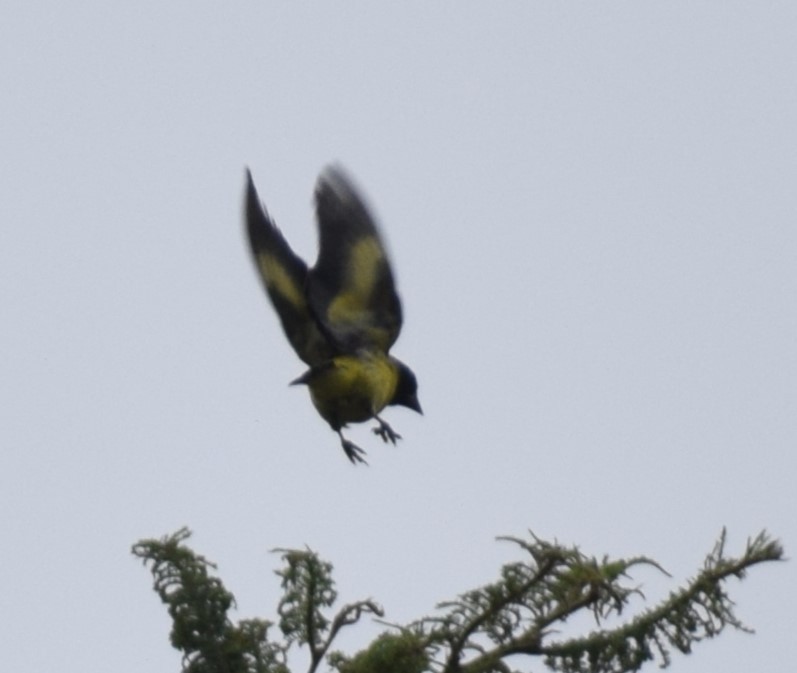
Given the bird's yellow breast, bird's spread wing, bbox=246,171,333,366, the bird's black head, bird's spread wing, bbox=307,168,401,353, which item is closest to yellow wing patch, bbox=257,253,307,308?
bird's spread wing, bbox=246,171,333,366

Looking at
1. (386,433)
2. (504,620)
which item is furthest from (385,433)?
(504,620)

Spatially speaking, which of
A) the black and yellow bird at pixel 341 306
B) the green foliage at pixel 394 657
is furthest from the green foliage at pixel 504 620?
the black and yellow bird at pixel 341 306

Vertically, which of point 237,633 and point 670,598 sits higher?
point 237,633

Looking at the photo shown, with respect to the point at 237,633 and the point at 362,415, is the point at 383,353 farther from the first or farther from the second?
the point at 237,633

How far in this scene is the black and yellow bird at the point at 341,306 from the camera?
708 centimetres

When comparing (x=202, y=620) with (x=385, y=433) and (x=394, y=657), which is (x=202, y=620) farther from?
(x=385, y=433)

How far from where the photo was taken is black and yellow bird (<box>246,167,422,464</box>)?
23.2 feet

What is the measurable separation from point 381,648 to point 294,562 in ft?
0.99

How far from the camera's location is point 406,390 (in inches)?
332

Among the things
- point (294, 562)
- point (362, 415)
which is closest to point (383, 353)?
point (362, 415)

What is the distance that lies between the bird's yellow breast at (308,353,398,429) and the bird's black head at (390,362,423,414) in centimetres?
57

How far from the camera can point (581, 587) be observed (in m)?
3.54

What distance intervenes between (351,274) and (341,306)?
0.54 ft

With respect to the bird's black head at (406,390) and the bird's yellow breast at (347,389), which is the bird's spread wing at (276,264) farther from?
the bird's black head at (406,390)
